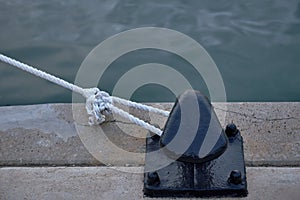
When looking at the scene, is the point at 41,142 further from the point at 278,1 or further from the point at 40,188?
the point at 278,1

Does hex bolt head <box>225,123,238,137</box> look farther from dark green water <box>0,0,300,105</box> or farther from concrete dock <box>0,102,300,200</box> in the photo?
dark green water <box>0,0,300,105</box>

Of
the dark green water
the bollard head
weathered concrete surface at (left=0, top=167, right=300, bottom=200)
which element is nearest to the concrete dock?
weathered concrete surface at (left=0, top=167, right=300, bottom=200)

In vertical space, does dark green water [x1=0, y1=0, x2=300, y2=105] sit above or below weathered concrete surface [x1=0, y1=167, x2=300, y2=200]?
above

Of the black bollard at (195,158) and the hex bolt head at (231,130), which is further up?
the hex bolt head at (231,130)

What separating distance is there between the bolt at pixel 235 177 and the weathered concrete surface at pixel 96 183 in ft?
0.19

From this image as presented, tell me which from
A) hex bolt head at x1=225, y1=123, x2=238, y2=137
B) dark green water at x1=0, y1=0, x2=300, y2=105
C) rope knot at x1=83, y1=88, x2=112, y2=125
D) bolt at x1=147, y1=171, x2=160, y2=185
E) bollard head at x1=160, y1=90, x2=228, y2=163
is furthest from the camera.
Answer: dark green water at x1=0, y1=0, x2=300, y2=105

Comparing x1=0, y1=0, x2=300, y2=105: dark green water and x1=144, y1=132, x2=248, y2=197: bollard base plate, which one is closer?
x1=144, y1=132, x2=248, y2=197: bollard base plate

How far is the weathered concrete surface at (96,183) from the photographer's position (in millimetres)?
1891

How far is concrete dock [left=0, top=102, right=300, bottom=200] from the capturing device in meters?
1.92

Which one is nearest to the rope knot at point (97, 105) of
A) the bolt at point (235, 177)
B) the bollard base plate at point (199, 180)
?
the bollard base plate at point (199, 180)

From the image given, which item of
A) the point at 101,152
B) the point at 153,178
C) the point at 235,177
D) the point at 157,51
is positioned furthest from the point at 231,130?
the point at 157,51

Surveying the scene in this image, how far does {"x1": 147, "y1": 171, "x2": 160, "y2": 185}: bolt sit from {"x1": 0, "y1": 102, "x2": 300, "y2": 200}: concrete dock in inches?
2.1

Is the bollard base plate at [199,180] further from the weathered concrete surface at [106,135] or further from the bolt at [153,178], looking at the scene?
the weathered concrete surface at [106,135]

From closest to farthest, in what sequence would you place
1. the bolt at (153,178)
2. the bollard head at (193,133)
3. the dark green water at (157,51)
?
1. the bollard head at (193,133)
2. the bolt at (153,178)
3. the dark green water at (157,51)
